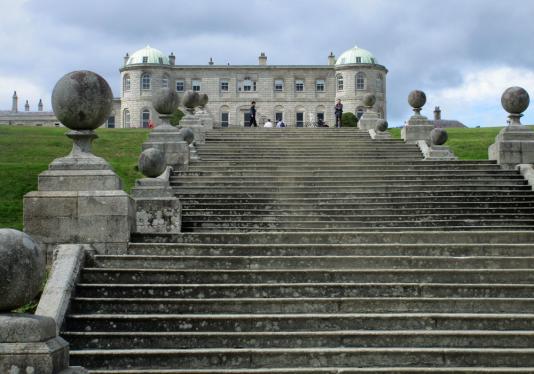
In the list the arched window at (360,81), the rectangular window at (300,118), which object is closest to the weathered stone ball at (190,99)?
the arched window at (360,81)

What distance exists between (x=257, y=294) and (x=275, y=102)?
80.3 meters

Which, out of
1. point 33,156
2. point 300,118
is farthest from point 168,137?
point 300,118

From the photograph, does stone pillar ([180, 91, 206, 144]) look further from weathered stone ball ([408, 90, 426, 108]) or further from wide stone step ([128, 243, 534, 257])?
wide stone step ([128, 243, 534, 257])

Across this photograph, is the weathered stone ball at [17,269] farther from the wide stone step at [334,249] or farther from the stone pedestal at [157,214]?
the stone pedestal at [157,214]

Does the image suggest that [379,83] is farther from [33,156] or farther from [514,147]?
[514,147]

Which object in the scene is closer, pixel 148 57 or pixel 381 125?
Result: pixel 381 125

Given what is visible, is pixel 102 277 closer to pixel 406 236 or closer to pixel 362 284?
pixel 362 284

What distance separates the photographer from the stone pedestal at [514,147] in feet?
62.0

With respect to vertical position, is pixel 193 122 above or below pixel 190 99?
below

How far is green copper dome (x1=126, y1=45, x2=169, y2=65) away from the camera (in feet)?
293

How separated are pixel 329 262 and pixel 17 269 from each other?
5.99 m

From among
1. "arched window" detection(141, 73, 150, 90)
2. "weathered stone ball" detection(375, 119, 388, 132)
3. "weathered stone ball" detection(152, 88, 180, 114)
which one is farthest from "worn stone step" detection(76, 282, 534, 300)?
"arched window" detection(141, 73, 150, 90)

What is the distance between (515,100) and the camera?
18375mm

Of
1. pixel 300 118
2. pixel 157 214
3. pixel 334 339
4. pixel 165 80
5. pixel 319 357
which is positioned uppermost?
pixel 165 80
